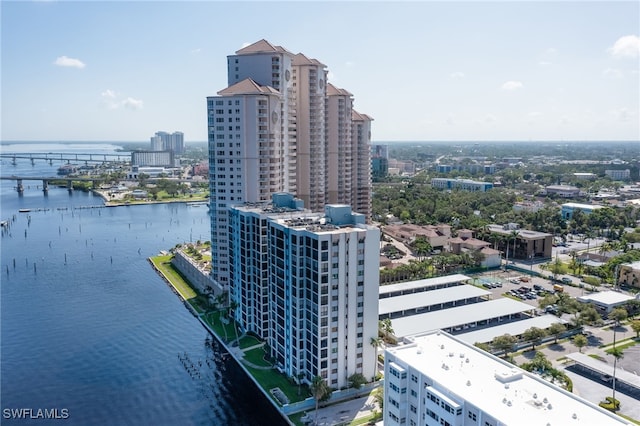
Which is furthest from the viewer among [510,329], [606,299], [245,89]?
[245,89]

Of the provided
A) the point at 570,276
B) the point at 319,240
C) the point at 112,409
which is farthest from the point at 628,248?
the point at 112,409

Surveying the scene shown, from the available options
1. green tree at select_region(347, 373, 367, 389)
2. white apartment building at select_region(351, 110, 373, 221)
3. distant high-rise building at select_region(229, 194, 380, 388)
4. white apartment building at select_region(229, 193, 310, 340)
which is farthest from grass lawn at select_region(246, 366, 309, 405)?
white apartment building at select_region(351, 110, 373, 221)

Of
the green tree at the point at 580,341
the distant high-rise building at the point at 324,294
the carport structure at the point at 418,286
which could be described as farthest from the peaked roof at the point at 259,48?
the green tree at the point at 580,341

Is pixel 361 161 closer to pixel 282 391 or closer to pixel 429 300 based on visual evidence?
pixel 429 300

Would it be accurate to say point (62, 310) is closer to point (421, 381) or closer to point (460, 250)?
point (421, 381)

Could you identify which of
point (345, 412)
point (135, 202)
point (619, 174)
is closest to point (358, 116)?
point (345, 412)

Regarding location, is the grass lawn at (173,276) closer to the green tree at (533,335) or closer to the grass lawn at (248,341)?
the grass lawn at (248,341)
